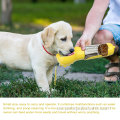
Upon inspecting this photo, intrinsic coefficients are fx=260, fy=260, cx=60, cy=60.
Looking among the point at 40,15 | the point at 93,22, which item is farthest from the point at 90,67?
the point at 40,15

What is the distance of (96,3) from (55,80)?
94cm

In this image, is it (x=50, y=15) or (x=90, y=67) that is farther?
(x=50, y=15)

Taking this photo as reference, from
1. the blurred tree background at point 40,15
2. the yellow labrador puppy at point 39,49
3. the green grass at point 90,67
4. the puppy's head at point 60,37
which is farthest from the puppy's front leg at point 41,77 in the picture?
the blurred tree background at point 40,15

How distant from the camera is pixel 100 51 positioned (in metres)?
2.52

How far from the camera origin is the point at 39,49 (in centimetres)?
247

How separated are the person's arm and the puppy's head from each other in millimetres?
210

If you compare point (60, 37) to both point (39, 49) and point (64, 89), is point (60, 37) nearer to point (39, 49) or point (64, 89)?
point (39, 49)

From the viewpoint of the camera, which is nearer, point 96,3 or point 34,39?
point 34,39

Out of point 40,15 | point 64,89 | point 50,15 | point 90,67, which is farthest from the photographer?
point 40,15

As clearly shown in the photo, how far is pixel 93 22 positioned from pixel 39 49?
65 centimetres

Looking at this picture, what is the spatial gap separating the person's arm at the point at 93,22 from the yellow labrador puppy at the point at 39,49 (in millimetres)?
247
